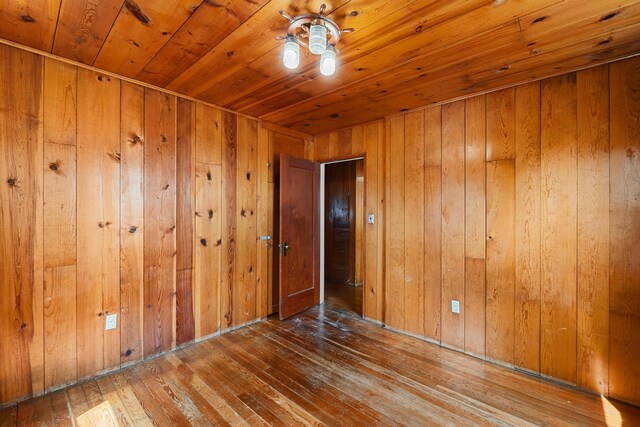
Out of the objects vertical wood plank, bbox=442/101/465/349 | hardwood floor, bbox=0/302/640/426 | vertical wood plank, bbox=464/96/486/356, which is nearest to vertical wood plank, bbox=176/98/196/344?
hardwood floor, bbox=0/302/640/426

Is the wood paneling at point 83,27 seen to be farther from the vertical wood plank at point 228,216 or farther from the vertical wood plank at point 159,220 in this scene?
the vertical wood plank at point 228,216

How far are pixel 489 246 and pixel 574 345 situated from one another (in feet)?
3.11

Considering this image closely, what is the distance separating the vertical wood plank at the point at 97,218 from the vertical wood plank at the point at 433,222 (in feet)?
9.75

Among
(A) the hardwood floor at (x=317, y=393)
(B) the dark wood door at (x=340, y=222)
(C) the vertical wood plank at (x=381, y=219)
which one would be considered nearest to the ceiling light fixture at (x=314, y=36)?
(C) the vertical wood plank at (x=381, y=219)

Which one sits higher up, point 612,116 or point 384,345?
point 612,116

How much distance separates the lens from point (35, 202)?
201cm

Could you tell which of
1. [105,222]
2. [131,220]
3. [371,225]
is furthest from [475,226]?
[105,222]

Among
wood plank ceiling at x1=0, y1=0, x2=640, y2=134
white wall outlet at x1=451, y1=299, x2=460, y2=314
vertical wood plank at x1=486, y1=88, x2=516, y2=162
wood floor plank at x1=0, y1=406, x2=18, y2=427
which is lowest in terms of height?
wood floor plank at x1=0, y1=406, x2=18, y2=427

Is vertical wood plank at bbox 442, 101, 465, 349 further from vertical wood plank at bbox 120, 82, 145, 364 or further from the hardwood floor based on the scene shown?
vertical wood plank at bbox 120, 82, 145, 364

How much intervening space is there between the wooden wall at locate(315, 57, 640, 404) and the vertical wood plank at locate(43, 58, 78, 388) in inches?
117

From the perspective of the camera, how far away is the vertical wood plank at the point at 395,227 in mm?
3141

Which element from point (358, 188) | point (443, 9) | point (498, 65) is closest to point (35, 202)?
point (443, 9)

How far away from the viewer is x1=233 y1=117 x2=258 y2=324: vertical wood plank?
323 cm

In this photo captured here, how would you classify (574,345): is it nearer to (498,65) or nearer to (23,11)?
(498,65)
